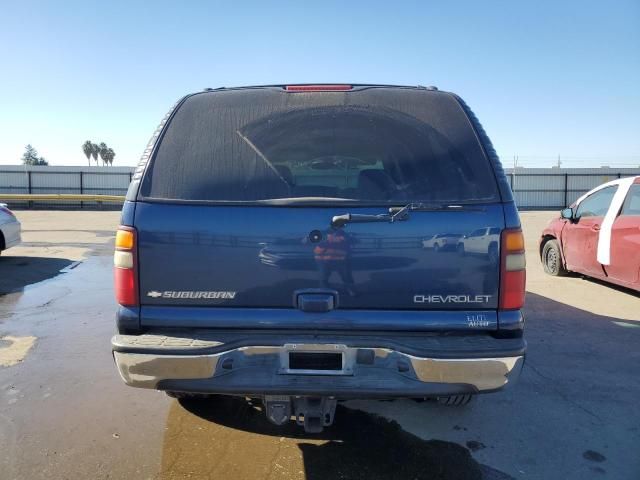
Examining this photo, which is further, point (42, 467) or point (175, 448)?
point (175, 448)

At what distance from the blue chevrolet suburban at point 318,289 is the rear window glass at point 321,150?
0.06 ft

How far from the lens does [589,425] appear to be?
340cm

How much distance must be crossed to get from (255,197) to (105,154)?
10582cm

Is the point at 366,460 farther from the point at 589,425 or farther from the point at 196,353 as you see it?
the point at 589,425

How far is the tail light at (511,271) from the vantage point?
2.47 metres

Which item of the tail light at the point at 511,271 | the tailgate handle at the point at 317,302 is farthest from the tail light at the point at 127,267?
the tail light at the point at 511,271

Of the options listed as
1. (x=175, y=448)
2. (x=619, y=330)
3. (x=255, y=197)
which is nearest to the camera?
(x=255, y=197)

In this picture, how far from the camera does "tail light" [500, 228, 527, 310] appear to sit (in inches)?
97.4

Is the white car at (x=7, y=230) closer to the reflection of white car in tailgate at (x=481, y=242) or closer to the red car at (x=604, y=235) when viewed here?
the reflection of white car in tailgate at (x=481, y=242)

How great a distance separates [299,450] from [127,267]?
1.54 metres

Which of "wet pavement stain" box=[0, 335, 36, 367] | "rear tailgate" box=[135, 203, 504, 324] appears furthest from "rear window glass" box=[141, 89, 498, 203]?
"wet pavement stain" box=[0, 335, 36, 367]

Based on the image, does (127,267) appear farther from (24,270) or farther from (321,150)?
(24,270)

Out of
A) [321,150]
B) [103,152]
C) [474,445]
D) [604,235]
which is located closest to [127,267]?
[321,150]

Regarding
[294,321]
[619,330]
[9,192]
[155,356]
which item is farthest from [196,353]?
[9,192]
